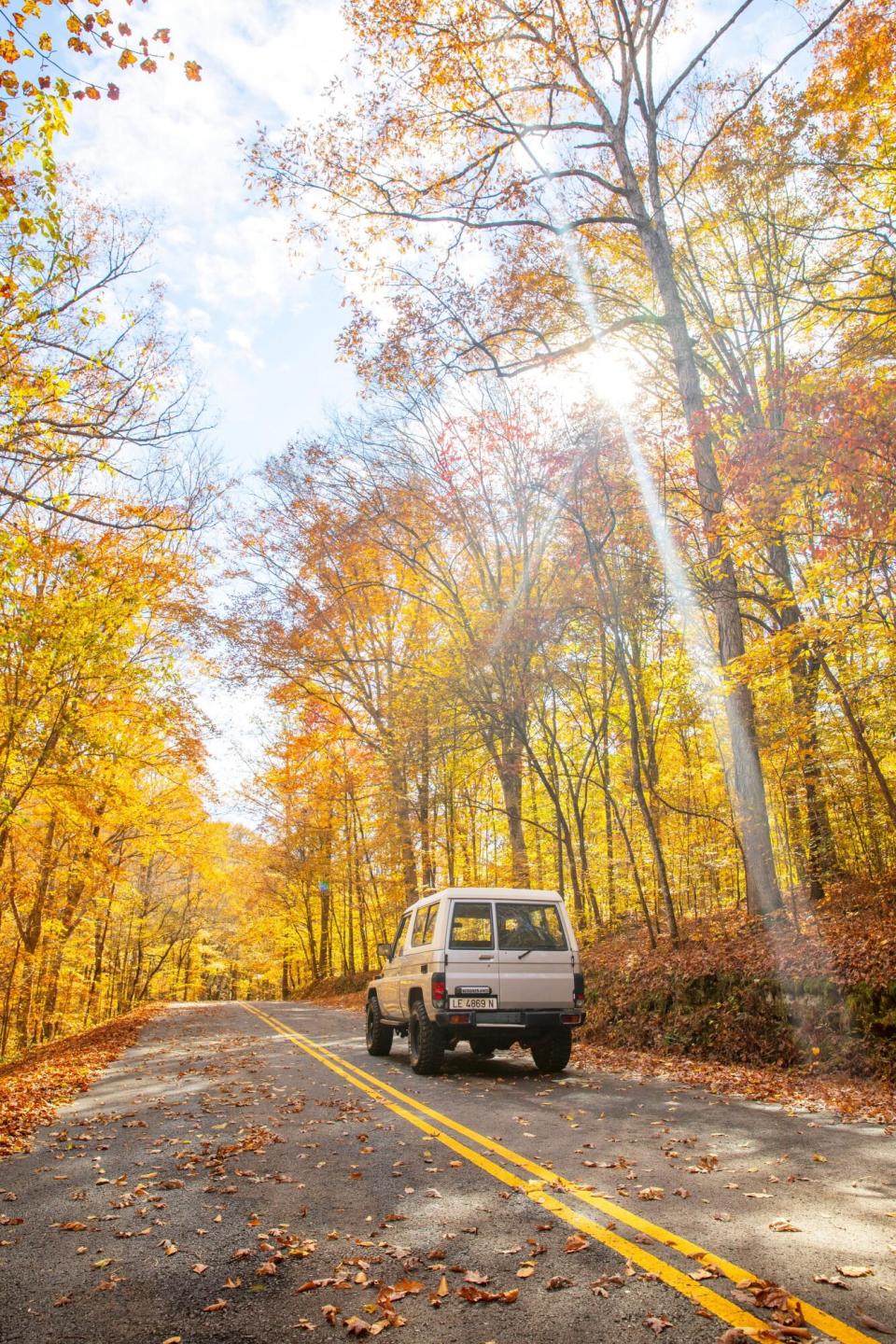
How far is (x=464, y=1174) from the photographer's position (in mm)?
5230

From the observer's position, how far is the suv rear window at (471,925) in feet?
31.6

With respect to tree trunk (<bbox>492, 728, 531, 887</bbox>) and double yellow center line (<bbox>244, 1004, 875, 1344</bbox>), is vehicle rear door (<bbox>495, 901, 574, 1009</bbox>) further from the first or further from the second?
tree trunk (<bbox>492, 728, 531, 887</bbox>)

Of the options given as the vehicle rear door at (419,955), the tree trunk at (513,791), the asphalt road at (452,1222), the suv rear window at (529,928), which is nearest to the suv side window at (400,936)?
the vehicle rear door at (419,955)

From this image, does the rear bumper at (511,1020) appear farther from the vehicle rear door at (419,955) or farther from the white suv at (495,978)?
the vehicle rear door at (419,955)

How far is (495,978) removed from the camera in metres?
9.40

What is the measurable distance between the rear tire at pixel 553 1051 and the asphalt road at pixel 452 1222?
1649mm

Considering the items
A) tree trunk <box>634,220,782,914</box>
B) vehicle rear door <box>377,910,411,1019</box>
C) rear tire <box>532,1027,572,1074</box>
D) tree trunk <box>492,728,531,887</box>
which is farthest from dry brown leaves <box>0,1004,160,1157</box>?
tree trunk <box>634,220,782,914</box>

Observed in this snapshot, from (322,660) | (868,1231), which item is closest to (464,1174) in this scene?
(868,1231)

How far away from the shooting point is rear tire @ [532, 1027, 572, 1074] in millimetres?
9664

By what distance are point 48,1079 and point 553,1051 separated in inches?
273

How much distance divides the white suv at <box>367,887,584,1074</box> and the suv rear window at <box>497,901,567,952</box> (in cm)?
1

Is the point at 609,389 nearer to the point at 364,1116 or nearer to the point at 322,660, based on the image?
the point at 322,660

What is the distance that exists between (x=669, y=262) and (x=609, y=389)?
259 centimetres

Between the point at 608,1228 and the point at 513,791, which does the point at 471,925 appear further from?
the point at 513,791
